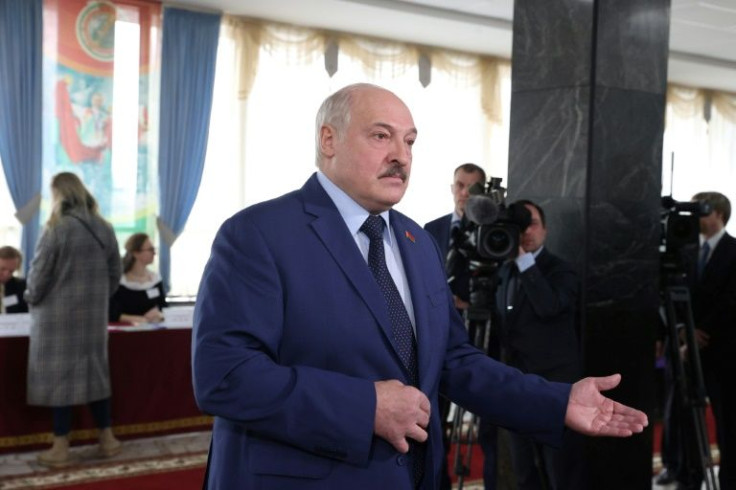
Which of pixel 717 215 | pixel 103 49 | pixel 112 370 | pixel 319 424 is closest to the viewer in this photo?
pixel 319 424

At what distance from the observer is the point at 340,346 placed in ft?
5.11

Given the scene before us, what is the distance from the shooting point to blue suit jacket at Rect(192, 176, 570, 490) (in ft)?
4.80

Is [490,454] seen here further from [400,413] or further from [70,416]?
[400,413]

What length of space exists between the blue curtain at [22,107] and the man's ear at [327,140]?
20.9ft

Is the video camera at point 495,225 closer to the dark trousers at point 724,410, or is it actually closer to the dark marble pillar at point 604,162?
the dark marble pillar at point 604,162

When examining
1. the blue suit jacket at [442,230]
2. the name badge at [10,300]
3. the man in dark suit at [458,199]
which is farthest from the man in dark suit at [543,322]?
the name badge at [10,300]

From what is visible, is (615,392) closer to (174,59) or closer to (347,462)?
(347,462)

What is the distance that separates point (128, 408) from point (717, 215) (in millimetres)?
3592

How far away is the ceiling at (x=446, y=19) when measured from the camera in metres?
7.76

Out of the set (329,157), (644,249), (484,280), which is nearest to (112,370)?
(484,280)

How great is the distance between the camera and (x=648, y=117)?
371cm

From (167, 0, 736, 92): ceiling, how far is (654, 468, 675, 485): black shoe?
14.0 ft

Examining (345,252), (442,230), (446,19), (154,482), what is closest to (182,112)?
(446,19)

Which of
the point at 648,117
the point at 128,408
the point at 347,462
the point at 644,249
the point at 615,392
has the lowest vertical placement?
the point at 128,408
